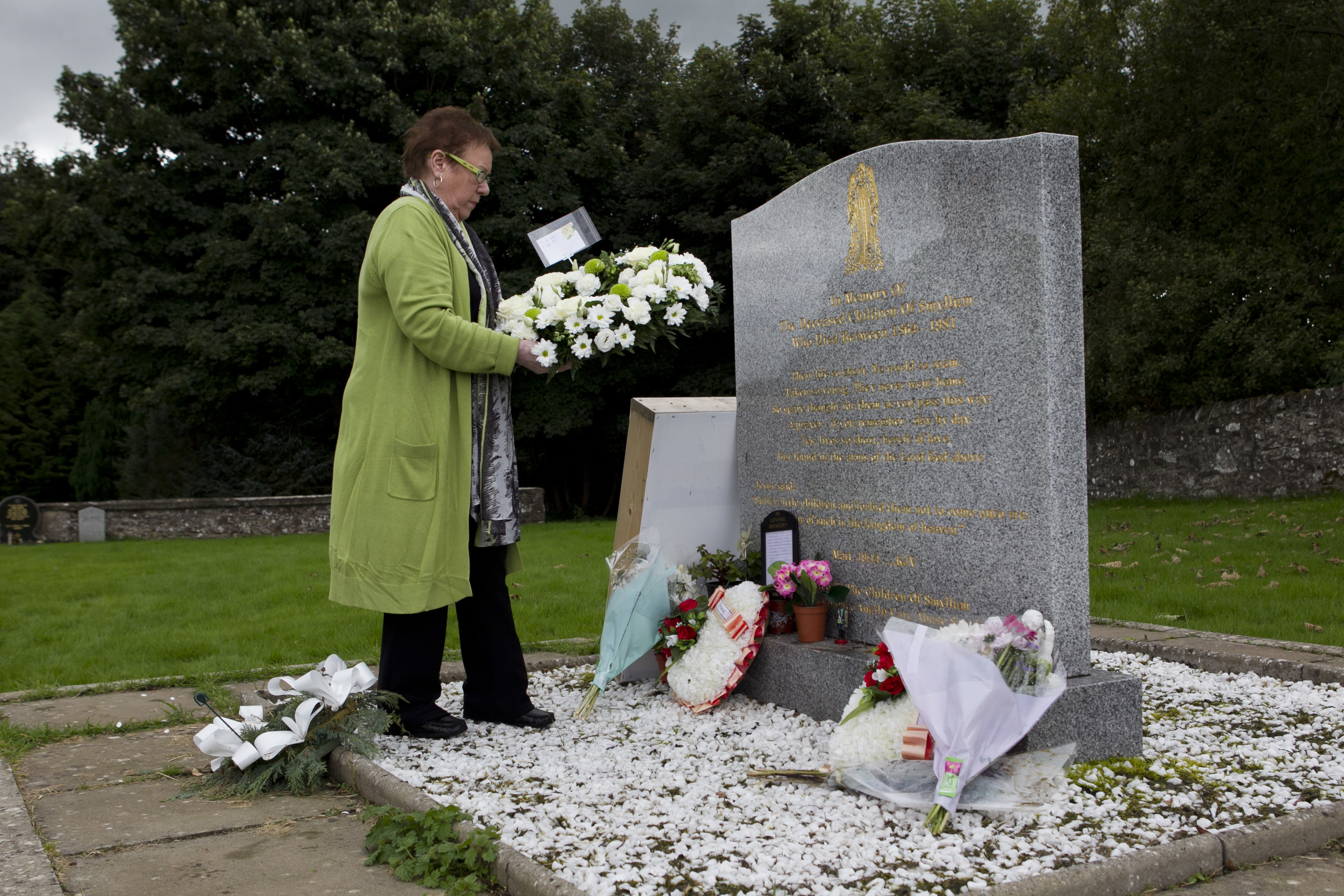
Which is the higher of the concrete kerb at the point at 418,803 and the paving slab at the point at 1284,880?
the concrete kerb at the point at 418,803

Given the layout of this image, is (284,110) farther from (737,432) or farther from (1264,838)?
(1264,838)

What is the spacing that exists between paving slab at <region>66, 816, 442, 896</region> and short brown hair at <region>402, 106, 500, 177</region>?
8.14 feet

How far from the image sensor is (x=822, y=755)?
3.68m

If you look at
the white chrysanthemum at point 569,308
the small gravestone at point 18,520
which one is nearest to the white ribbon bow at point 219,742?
the white chrysanthemum at point 569,308

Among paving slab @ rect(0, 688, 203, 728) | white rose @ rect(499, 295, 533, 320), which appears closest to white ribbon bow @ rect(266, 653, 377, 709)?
paving slab @ rect(0, 688, 203, 728)

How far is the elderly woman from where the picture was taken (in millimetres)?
3727

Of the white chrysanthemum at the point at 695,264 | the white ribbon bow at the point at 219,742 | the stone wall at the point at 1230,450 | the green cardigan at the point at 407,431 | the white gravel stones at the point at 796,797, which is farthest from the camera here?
the stone wall at the point at 1230,450

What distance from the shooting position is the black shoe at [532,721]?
420 centimetres

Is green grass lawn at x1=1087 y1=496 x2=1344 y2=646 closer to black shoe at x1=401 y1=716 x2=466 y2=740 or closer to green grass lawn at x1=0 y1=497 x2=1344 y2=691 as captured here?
green grass lawn at x1=0 y1=497 x2=1344 y2=691

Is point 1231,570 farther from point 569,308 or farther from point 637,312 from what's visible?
point 569,308

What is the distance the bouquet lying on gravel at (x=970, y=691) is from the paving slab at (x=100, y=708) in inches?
128

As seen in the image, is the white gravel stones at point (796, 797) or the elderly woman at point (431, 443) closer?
the white gravel stones at point (796, 797)

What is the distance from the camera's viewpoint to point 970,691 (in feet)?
9.72

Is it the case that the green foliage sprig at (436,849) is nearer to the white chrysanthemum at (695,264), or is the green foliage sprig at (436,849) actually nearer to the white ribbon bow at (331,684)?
the white ribbon bow at (331,684)
